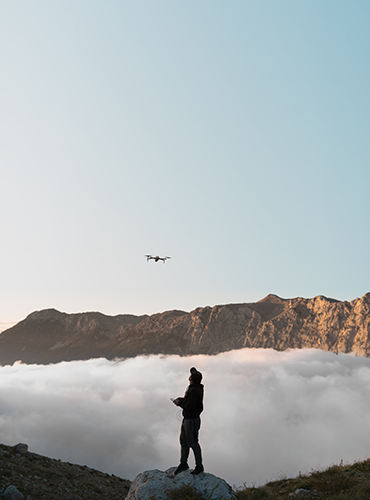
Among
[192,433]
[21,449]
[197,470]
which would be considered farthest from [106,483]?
[192,433]

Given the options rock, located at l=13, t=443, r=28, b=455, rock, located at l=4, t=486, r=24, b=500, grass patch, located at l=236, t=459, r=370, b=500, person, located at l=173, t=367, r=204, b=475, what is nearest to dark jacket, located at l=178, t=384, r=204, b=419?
person, located at l=173, t=367, r=204, b=475

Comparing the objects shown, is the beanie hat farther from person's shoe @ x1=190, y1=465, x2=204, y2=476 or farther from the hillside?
the hillside

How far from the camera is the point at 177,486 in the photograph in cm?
1288

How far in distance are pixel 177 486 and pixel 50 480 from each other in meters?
28.2

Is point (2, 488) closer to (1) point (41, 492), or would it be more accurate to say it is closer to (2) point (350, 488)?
(1) point (41, 492)

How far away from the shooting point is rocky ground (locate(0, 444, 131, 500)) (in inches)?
1088

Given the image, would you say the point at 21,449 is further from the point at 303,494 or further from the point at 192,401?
the point at 303,494

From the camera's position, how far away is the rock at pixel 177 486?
1258 cm

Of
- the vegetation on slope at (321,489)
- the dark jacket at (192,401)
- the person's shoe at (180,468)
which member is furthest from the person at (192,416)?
the vegetation on slope at (321,489)

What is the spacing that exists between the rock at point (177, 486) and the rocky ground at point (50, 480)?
60.5ft

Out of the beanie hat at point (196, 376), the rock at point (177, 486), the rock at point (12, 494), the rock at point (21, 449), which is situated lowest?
the rock at point (21, 449)

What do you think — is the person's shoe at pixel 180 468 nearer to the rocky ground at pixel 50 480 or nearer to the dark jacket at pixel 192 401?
the dark jacket at pixel 192 401

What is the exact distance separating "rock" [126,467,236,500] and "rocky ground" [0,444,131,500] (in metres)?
18.5

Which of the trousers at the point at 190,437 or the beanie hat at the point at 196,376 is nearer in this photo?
the trousers at the point at 190,437
